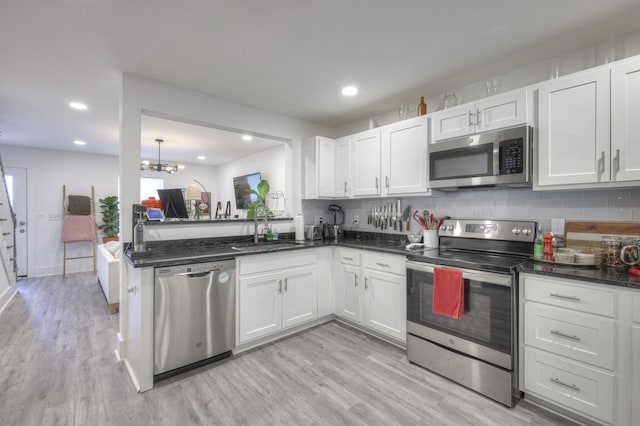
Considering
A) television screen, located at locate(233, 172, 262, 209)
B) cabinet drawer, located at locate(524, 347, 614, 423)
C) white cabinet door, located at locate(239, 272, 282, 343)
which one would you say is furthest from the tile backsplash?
television screen, located at locate(233, 172, 262, 209)

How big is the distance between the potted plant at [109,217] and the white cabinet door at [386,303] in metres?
5.80

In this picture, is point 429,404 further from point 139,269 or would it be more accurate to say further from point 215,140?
point 215,140

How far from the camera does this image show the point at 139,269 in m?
2.04

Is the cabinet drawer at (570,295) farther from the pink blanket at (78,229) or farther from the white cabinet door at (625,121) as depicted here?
the pink blanket at (78,229)

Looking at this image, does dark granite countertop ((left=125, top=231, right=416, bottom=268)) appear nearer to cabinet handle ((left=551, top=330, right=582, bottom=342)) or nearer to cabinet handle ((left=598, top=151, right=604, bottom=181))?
cabinet handle ((left=551, top=330, right=582, bottom=342))

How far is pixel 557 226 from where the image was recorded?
2.18 metres

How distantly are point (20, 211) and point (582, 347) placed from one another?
8027mm

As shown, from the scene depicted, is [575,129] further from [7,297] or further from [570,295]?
[7,297]

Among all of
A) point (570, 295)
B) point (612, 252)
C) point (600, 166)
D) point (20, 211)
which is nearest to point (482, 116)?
point (600, 166)

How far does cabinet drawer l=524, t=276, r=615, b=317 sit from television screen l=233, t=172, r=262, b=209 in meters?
5.18

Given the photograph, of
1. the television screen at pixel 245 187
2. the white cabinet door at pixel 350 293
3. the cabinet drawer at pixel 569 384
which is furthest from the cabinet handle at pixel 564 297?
the television screen at pixel 245 187

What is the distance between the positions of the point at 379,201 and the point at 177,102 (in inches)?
93.7

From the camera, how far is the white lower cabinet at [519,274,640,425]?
60.1 inches

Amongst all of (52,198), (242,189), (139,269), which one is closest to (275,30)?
(139,269)
